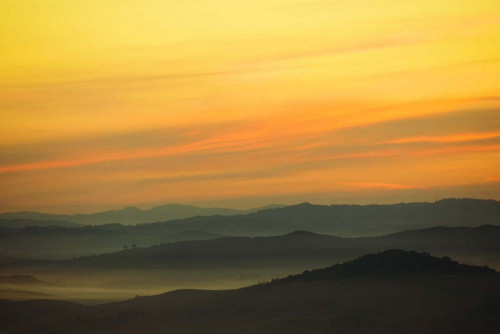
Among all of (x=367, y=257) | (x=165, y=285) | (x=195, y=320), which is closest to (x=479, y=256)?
(x=165, y=285)

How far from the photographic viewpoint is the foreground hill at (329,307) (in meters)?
79.1

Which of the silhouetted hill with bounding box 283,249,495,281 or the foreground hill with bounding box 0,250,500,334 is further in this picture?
the silhouetted hill with bounding box 283,249,495,281

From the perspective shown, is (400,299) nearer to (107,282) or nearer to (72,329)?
(72,329)

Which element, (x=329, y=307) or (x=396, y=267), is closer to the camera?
(x=329, y=307)

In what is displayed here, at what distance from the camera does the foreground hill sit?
3115 inches

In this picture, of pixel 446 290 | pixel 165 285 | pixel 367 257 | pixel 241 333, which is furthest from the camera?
pixel 165 285

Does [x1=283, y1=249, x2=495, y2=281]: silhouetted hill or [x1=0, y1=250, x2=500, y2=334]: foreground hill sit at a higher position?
[x1=283, y1=249, x2=495, y2=281]: silhouetted hill

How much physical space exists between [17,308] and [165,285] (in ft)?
236

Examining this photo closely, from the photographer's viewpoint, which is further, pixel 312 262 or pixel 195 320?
pixel 312 262

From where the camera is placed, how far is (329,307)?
277 ft

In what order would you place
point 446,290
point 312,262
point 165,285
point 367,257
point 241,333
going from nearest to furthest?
point 241,333 → point 446,290 → point 367,257 → point 165,285 → point 312,262

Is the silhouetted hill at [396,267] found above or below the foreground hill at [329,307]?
above

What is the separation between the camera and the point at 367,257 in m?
94.4

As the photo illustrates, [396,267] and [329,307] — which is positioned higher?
[396,267]
